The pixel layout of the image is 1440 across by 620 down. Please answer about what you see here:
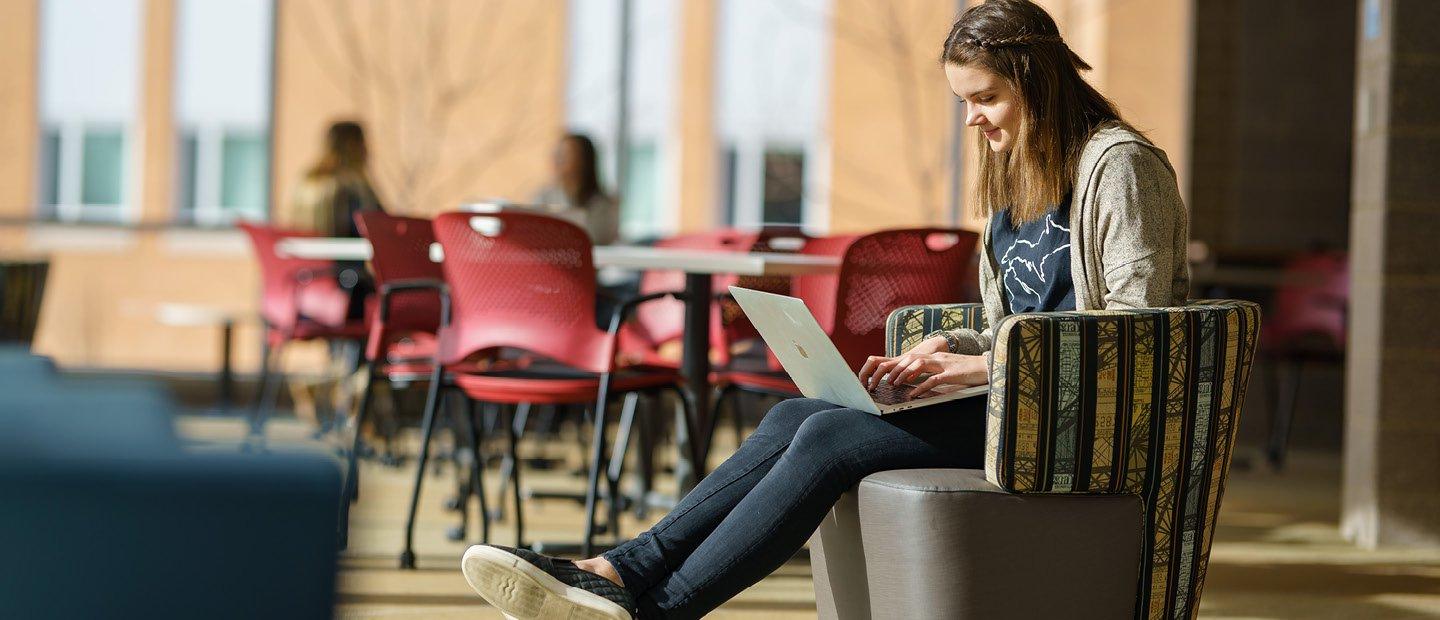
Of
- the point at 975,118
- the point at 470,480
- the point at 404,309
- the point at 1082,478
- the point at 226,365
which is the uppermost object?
the point at 975,118

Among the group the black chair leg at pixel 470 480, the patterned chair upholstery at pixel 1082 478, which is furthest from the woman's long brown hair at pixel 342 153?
the patterned chair upholstery at pixel 1082 478

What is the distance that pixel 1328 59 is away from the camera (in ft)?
28.6

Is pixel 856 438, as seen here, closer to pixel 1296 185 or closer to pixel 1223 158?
pixel 1223 158

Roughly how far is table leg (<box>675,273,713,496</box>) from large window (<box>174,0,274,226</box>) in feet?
21.0

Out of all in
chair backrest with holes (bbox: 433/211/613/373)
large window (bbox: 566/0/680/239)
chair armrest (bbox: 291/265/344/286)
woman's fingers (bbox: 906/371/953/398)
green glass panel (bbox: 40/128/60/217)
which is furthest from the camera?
green glass panel (bbox: 40/128/60/217)

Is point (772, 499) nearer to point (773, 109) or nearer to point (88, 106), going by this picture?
point (773, 109)

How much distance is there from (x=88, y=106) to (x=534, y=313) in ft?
25.5

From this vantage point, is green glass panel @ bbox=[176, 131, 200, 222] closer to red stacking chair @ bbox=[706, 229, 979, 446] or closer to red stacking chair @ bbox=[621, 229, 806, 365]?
red stacking chair @ bbox=[621, 229, 806, 365]

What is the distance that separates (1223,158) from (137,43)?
7.05m

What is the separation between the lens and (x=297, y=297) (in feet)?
19.1


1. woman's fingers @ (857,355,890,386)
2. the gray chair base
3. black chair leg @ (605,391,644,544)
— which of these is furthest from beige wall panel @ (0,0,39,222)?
the gray chair base

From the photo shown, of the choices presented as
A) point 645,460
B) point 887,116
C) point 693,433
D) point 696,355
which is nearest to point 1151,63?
point 887,116

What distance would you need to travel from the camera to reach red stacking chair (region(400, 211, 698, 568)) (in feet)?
11.9

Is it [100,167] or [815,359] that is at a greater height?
[100,167]
